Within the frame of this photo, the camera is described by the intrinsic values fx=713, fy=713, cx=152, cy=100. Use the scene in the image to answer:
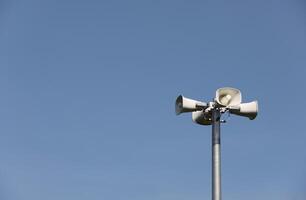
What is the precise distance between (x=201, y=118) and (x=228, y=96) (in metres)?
0.74

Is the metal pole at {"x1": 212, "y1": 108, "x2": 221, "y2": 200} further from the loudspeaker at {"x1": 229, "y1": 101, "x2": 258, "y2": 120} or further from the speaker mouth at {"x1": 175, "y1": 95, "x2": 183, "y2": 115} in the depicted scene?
the speaker mouth at {"x1": 175, "y1": 95, "x2": 183, "y2": 115}

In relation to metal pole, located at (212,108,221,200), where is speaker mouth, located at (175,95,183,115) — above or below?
above

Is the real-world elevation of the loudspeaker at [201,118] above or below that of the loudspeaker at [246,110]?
below

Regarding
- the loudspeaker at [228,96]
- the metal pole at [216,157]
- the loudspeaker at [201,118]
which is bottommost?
the metal pole at [216,157]

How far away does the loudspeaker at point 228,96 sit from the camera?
1506cm

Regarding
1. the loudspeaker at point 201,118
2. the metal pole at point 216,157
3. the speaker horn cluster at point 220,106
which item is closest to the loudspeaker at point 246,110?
the speaker horn cluster at point 220,106

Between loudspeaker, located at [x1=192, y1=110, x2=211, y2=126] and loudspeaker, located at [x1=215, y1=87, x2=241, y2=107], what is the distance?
47cm

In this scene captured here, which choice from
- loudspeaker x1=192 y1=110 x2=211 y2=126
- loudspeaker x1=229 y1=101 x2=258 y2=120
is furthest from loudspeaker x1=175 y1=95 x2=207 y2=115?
loudspeaker x1=229 y1=101 x2=258 y2=120

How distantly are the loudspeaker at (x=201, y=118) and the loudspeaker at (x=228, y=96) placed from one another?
0.47m

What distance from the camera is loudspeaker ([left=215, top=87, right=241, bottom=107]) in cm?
1506

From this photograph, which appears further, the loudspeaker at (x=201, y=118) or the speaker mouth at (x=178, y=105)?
the loudspeaker at (x=201, y=118)

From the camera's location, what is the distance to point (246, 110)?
1519 cm

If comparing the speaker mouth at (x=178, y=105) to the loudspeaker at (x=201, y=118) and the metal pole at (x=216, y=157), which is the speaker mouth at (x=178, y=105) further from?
the metal pole at (x=216, y=157)

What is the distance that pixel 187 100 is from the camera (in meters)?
15.0
